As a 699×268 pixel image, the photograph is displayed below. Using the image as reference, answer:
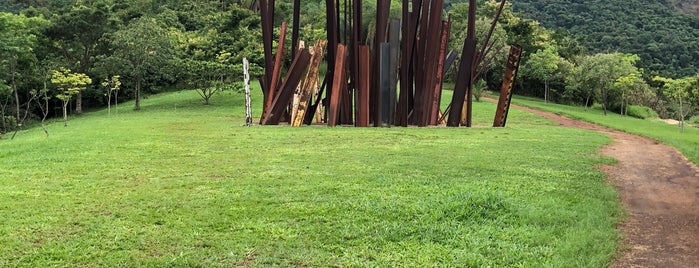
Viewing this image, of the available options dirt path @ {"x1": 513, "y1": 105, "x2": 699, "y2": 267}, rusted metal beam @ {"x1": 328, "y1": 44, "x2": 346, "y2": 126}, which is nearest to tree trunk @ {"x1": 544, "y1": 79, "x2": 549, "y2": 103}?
rusted metal beam @ {"x1": 328, "y1": 44, "x2": 346, "y2": 126}

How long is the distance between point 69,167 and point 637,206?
7.21 m

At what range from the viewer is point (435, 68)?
47.2ft

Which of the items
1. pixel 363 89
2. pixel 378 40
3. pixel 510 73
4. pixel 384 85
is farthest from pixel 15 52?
pixel 510 73

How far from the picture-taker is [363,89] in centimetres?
1391

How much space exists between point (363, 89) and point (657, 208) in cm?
888

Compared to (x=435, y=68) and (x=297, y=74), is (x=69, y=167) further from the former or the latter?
(x=435, y=68)

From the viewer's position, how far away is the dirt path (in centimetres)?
420

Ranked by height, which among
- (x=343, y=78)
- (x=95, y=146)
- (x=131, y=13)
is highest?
(x=131, y=13)

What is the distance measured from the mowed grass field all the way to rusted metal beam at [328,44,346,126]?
4.66m

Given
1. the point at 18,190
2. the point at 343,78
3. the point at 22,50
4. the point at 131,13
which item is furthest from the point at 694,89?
the point at 131,13

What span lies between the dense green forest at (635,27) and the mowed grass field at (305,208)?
40376mm

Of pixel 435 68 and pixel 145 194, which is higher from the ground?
pixel 435 68

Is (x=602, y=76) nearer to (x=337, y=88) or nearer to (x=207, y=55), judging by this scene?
(x=337, y=88)

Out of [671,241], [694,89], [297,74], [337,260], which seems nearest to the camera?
[337,260]
